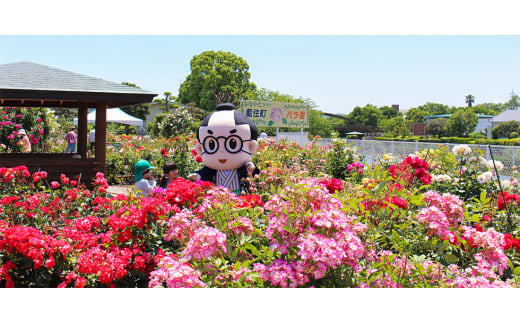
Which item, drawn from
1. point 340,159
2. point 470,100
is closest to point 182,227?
point 340,159

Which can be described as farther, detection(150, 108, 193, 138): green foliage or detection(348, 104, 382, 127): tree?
detection(348, 104, 382, 127): tree

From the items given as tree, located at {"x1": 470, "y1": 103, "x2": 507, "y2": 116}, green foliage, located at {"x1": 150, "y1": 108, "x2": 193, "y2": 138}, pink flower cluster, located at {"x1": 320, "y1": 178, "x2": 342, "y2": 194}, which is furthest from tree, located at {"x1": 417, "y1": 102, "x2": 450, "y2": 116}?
pink flower cluster, located at {"x1": 320, "y1": 178, "x2": 342, "y2": 194}

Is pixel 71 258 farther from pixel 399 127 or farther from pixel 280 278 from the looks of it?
pixel 399 127

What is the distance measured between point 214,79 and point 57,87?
44380 mm

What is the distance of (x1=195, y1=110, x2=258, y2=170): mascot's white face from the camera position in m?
5.07

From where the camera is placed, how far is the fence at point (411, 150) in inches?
375

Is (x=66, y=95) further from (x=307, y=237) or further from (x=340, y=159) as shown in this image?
(x=307, y=237)

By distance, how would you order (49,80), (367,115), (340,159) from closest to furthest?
(49,80) → (340,159) → (367,115)

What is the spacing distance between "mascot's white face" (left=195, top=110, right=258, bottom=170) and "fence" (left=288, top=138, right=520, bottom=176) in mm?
2801

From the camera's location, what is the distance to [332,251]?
1.81m

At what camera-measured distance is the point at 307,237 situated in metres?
1.88

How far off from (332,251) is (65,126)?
50.2ft

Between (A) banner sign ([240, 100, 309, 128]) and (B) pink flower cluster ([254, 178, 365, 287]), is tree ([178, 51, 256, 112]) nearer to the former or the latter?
(A) banner sign ([240, 100, 309, 128])

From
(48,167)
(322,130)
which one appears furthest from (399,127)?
(48,167)
